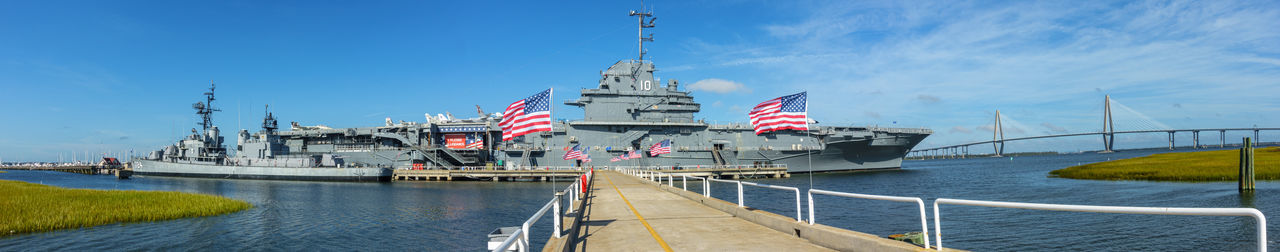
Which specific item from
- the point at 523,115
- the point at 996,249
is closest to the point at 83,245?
the point at 523,115

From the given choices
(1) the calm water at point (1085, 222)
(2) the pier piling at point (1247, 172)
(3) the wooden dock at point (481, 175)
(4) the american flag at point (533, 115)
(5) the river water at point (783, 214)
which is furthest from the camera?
(3) the wooden dock at point (481, 175)

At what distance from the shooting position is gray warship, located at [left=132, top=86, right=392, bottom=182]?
55759mm

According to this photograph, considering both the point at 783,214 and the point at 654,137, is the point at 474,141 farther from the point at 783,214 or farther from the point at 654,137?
the point at 783,214

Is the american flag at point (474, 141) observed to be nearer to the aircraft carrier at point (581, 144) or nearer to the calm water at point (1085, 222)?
the aircraft carrier at point (581, 144)

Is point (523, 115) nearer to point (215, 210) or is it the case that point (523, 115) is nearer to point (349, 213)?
point (349, 213)

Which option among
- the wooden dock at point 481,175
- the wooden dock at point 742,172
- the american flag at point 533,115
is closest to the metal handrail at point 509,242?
the american flag at point 533,115

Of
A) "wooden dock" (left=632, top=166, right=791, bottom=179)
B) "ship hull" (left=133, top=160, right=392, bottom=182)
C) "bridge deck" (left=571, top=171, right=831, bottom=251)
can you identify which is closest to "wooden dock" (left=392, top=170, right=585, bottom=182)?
"ship hull" (left=133, top=160, right=392, bottom=182)

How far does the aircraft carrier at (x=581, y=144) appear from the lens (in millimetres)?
55875

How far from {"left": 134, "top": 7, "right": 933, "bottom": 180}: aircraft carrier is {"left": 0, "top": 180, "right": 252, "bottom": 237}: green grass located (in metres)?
28.2

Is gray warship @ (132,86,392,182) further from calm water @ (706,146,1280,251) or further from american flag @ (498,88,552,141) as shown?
calm water @ (706,146,1280,251)

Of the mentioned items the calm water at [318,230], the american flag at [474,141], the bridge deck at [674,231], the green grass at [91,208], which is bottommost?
the calm water at [318,230]

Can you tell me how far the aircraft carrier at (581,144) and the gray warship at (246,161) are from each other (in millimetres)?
123

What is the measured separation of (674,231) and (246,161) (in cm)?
6420

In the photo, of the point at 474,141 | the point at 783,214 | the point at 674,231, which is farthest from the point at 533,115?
the point at 474,141
